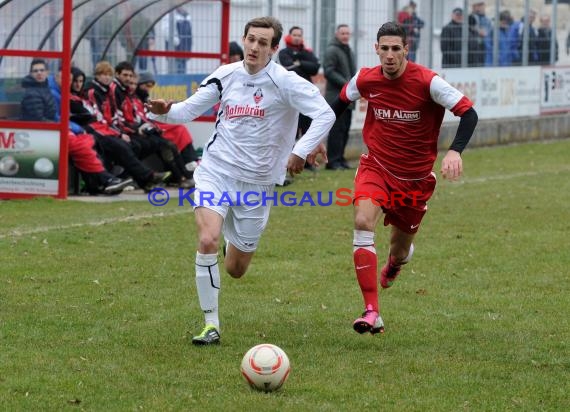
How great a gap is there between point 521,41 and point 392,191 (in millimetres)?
18363

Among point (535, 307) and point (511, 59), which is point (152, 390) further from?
point (511, 59)

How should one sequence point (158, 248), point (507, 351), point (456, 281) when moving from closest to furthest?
1. point (507, 351)
2. point (456, 281)
3. point (158, 248)

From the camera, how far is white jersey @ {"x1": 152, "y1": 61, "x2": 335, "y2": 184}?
8.14 meters

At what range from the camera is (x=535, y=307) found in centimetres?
906

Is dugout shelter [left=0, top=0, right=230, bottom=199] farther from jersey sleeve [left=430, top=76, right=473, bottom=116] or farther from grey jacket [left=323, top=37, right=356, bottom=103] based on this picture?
jersey sleeve [left=430, top=76, right=473, bottom=116]

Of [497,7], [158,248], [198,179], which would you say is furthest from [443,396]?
[497,7]

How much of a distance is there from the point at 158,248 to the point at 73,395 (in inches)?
206

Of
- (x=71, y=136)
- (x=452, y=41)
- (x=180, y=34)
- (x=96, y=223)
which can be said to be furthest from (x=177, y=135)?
(x=452, y=41)

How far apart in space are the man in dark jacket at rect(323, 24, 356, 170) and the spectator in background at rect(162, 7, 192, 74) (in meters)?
2.16

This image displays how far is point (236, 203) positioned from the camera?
820 centimetres

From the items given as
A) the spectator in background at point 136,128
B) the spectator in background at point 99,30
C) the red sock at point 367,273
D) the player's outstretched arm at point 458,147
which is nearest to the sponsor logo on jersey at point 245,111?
the red sock at point 367,273

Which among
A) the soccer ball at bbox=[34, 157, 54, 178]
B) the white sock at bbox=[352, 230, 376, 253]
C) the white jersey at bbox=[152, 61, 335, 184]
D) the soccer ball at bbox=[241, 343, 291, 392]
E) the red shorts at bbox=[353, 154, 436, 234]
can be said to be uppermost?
the white jersey at bbox=[152, 61, 335, 184]

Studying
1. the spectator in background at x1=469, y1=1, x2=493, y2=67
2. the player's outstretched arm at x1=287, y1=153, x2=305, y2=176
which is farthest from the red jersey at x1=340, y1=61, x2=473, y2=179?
the spectator in background at x1=469, y1=1, x2=493, y2=67

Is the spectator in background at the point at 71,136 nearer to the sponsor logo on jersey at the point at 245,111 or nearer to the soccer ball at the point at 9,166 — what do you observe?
the soccer ball at the point at 9,166
